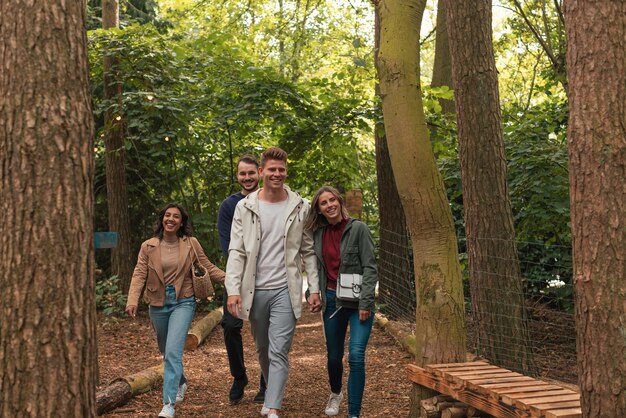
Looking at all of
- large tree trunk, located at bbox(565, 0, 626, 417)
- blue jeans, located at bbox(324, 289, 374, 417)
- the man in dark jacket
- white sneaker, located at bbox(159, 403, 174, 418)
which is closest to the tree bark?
the man in dark jacket

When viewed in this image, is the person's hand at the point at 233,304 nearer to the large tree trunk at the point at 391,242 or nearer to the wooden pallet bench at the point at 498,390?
the wooden pallet bench at the point at 498,390

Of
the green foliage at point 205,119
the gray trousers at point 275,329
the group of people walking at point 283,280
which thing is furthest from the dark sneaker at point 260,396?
the green foliage at point 205,119

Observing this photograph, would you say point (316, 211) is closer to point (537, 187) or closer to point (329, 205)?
point (329, 205)

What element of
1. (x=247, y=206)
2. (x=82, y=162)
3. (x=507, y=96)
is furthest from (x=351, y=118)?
(x=507, y=96)

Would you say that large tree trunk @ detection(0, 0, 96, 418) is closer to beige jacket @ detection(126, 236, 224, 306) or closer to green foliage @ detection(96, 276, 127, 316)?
beige jacket @ detection(126, 236, 224, 306)

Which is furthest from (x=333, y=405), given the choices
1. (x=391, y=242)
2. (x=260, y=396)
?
(x=391, y=242)

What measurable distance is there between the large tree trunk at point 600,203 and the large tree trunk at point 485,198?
145 inches

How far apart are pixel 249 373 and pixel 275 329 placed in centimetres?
334

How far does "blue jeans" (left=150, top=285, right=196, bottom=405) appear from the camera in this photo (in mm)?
6793

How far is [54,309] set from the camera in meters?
3.81

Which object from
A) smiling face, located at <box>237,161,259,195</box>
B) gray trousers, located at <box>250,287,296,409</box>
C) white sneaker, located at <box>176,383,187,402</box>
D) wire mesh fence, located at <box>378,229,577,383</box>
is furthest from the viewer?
wire mesh fence, located at <box>378,229,577,383</box>

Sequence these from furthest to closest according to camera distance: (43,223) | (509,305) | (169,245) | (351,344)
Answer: (509,305) → (169,245) → (351,344) → (43,223)

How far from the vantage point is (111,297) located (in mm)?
13734

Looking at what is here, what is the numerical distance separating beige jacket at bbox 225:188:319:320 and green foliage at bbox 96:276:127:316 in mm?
7511
